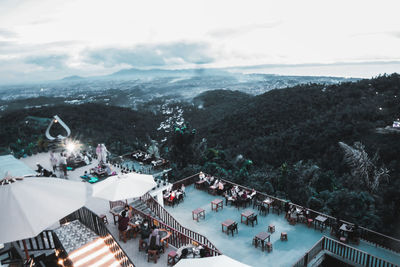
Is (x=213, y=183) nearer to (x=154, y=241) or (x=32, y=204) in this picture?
(x=154, y=241)

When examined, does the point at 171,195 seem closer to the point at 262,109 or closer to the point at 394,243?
the point at 394,243

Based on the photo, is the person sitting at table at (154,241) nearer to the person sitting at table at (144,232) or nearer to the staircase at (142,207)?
the person sitting at table at (144,232)

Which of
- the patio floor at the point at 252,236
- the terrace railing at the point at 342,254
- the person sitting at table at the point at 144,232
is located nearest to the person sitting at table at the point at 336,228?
the patio floor at the point at 252,236

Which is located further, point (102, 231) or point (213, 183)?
point (213, 183)

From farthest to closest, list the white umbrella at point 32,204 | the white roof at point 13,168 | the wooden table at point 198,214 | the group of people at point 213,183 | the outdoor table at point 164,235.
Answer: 1. the group of people at point 213,183
2. the wooden table at point 198,214
3. the white roof at point 13,168
4. the outdoor table at point 164,235
5. the white umbrella at point 32,204

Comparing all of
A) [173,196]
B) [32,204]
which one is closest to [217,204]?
[173,196]
